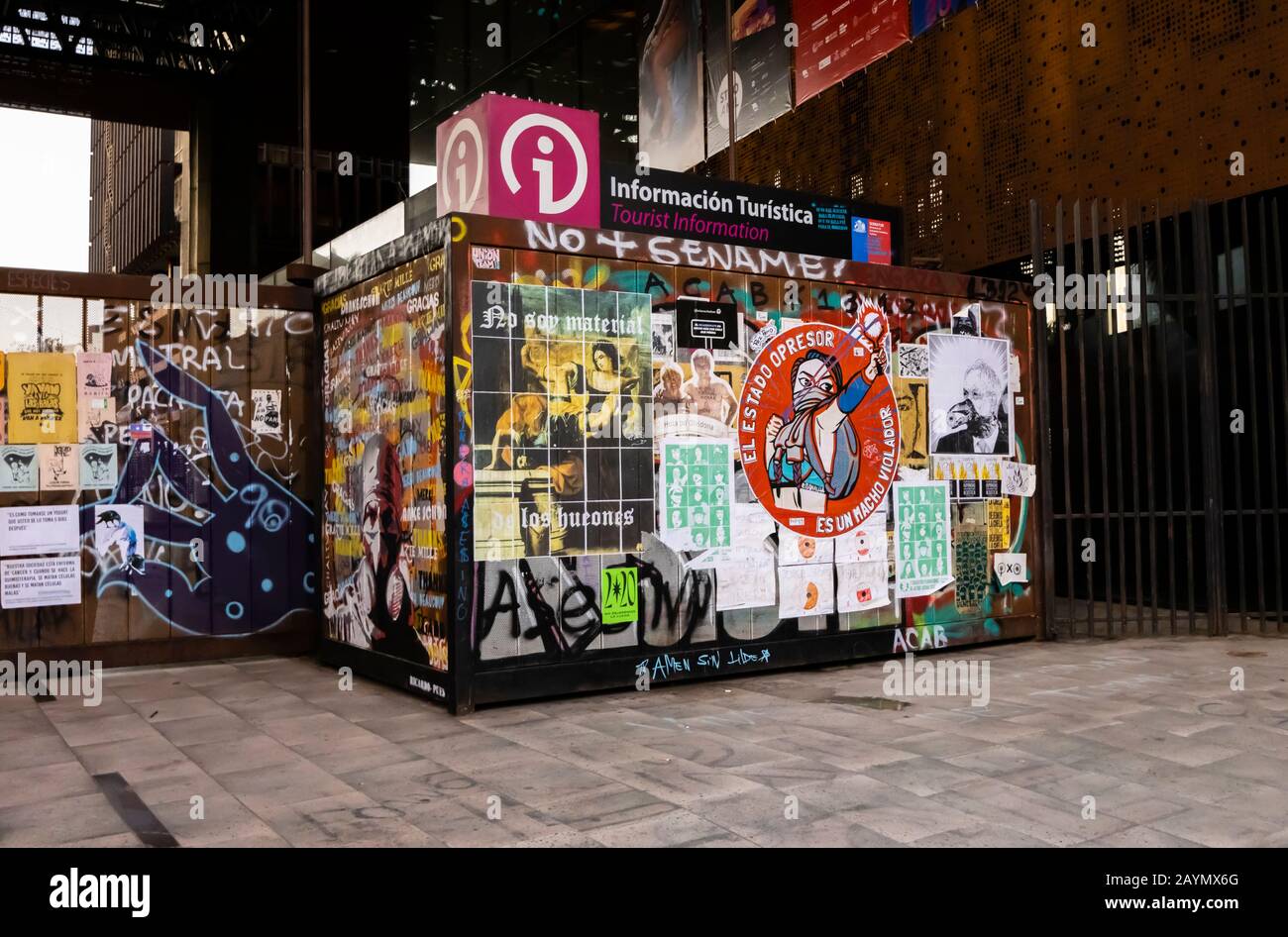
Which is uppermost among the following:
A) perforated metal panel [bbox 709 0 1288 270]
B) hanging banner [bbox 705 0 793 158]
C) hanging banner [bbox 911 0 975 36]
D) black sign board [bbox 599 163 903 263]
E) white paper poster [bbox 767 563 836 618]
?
hanging banner [bbox 705 0 793 158]

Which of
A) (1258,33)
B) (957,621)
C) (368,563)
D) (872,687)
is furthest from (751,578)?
(1258,33)

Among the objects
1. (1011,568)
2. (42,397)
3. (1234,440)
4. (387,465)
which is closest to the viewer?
(387,465)

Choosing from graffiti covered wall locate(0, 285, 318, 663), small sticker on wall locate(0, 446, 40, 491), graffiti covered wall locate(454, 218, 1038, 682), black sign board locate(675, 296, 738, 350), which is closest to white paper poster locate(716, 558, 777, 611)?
graffiti covered wall locate(454, 218, 1038, 682)

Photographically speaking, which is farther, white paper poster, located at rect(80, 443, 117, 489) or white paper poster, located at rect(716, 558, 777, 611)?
white paper poster, located at rect(80, 443, 117, 489)

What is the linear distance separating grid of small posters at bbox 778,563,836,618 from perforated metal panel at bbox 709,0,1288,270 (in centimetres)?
563

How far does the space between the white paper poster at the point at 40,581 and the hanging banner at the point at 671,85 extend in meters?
12.4

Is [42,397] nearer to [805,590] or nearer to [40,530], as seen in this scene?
[40,530]

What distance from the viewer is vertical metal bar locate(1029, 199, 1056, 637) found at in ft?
32.6

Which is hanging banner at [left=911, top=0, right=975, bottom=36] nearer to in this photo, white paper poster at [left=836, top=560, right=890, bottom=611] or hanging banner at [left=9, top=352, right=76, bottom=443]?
white paper poster at [left=836, top=560, right=890, bottom=611]

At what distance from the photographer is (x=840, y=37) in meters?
14.9

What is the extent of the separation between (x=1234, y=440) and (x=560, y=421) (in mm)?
7285

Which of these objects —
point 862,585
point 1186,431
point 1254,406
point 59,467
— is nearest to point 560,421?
point 862,585

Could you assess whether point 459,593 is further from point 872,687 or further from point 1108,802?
point 1108,802

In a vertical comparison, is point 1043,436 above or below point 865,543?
above
